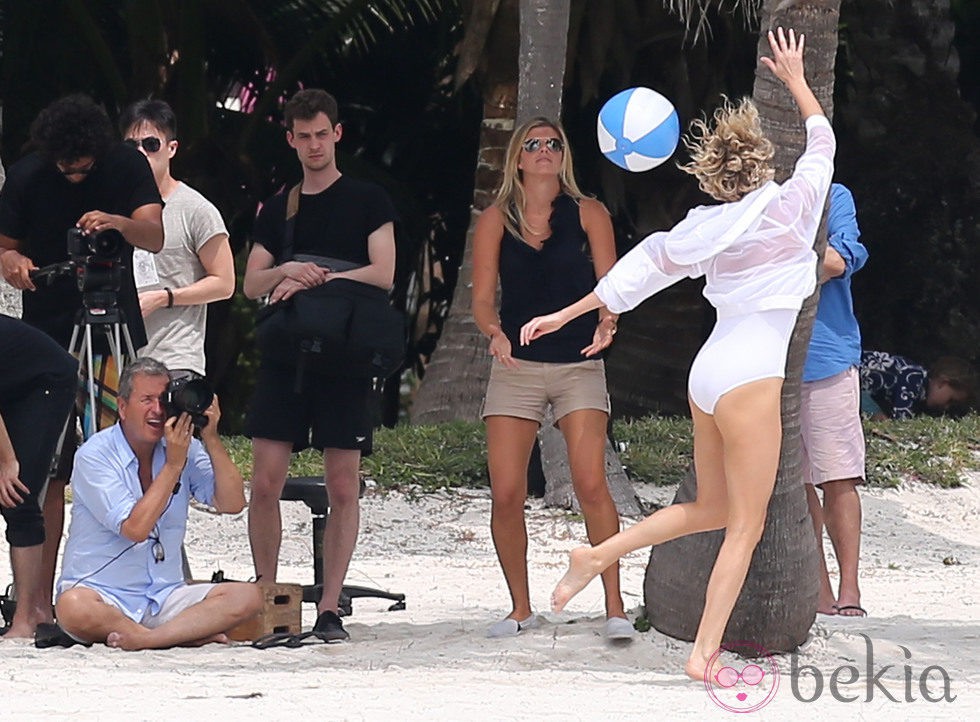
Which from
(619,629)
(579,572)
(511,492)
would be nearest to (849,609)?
(619,629)

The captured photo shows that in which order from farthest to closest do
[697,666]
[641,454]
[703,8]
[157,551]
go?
[703,8] < [641,454] < [157,551] < [697,666]

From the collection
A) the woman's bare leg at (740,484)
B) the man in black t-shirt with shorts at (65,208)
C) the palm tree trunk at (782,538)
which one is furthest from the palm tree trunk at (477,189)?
the woman's bare leg at (740,484)

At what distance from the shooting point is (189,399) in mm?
5613

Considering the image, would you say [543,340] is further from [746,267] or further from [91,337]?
[91,337]

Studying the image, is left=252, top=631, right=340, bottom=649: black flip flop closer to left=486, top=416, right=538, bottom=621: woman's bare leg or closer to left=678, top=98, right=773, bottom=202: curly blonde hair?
left=486, top=416, right=538, bottom=621: woman's bare leg

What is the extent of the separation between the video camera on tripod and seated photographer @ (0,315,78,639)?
0.21m

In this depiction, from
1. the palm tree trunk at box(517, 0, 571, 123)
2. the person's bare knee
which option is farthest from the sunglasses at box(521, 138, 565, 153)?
the palm tree trunk at box(517, 0, 571, 123)

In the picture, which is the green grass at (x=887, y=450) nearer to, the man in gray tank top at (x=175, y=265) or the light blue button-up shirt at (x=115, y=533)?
the man in gray tank top at (x=175, y=265)

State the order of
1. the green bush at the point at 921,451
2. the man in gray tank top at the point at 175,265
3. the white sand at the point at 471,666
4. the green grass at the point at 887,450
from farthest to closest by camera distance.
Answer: the green bush at the point at 921,451 < the green grass at the point at 887,450 < the man in gray tank top at the point at 175,265 < the white sand at the point at 471,666

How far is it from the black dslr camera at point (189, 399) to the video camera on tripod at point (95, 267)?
16.2 inches

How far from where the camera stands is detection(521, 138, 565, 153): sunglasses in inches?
236

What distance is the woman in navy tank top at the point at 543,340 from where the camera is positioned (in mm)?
5934

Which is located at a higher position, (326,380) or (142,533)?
(326,380)

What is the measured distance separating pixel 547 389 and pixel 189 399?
1.22 m
